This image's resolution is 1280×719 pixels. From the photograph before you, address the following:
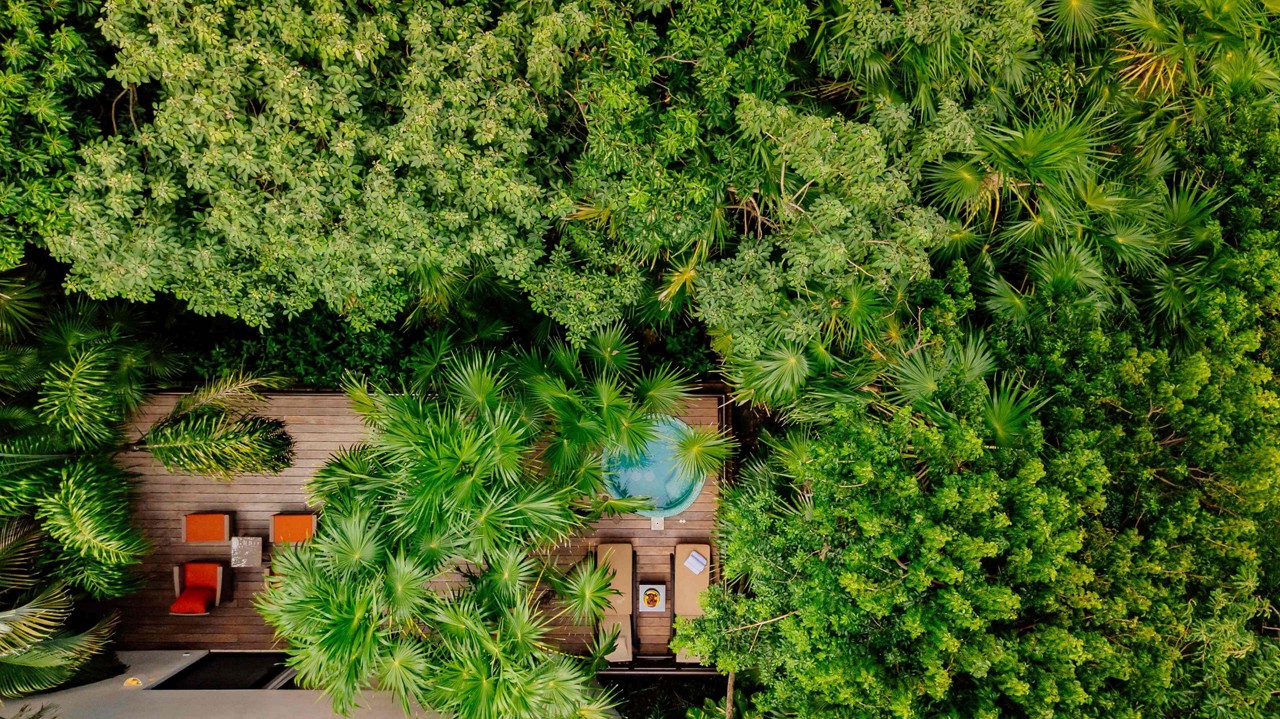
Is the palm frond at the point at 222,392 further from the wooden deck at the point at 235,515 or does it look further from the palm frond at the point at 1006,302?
the palm frond at the point at 1006,302

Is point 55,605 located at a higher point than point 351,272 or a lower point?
lower

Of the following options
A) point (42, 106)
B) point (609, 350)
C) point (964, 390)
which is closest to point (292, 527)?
point (609, 350)

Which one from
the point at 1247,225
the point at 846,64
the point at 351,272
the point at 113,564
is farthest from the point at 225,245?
the point at 1247,225

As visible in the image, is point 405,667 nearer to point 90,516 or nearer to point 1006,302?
point 90,516

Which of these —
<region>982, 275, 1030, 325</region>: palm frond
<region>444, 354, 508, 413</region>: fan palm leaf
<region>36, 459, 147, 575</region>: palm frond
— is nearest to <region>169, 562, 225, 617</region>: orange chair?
<region>36, 459, 147, 575</region>: palm frond

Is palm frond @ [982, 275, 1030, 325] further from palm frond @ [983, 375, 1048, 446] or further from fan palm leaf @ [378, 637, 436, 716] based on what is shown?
fan palm leaf @ [378, 637, 436, 716]

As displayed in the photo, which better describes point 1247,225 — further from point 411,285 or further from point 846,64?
point 411,285

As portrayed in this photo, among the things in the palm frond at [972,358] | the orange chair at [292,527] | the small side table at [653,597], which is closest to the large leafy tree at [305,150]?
the orange chair at [292,527]
